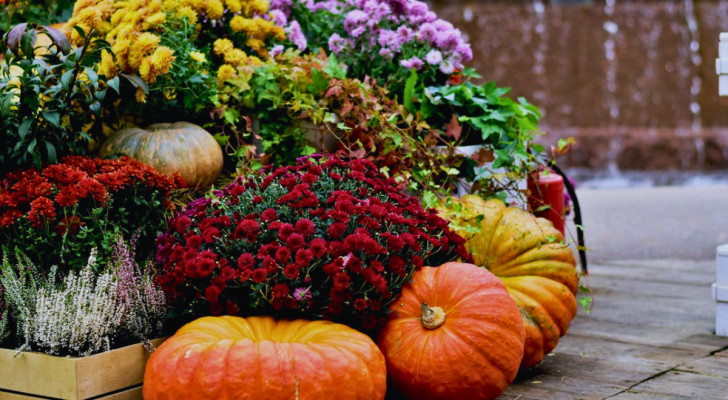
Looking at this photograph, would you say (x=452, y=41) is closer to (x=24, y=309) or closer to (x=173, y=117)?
(x=173, y=117)

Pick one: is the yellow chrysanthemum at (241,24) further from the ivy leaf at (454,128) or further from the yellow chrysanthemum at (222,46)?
the ivy leaf at (454,128)

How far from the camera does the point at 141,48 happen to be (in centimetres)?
327

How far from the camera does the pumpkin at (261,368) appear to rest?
7.74ft

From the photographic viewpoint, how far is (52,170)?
2.80 meters

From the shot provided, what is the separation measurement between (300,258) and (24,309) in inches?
33.0

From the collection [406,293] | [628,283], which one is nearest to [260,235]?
[406,293]

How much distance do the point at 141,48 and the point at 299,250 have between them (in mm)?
1181

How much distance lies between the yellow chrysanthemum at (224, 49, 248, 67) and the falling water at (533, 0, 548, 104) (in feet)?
27.5

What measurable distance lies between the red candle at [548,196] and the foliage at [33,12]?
8.30 ft

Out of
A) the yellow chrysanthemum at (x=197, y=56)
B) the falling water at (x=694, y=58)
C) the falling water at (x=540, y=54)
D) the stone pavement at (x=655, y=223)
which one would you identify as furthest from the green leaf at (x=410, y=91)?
the falling water at (x=694, y=58)

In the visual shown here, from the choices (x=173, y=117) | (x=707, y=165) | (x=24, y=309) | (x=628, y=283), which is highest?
(x=173, y=117)

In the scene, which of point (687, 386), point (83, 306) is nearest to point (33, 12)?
point (83, 306)

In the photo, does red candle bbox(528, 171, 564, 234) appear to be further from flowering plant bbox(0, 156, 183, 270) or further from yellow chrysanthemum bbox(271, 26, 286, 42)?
flowering plant bbox(0, 156, 183, 270)

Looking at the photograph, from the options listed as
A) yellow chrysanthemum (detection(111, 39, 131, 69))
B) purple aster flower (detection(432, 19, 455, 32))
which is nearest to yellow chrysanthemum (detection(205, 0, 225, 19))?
yellow chrysanthemum (detection(111, 39, 131, 69))
